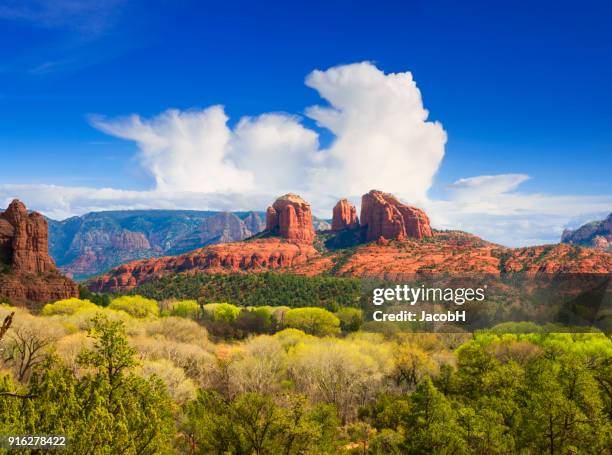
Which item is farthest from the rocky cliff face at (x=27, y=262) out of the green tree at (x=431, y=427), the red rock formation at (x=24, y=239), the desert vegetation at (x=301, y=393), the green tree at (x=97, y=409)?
the green tree at (x=431, y=427)

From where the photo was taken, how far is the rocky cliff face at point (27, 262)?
109 metres

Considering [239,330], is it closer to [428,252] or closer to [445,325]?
[445,325]

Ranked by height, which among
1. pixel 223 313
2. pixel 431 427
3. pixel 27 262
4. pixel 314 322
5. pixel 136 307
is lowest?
pixel 223 313

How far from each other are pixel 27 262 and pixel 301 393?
103 metres

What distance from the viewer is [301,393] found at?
4784 cm

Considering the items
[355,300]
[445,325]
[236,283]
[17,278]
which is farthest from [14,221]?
[445,325]

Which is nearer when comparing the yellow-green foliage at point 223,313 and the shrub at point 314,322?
the shrub at point 314,322

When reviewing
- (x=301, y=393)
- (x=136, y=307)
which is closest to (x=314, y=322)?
(x=136, y=307)

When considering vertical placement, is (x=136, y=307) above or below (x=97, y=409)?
below

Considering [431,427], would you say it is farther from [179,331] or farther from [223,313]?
[223,313]

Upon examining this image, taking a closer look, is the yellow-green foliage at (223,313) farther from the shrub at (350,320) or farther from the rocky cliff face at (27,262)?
the rocky cliff face at (27,262)

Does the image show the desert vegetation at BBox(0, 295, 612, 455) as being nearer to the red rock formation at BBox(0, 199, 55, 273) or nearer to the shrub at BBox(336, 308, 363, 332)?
the shrub at BBox(336, 308, 363, 332)

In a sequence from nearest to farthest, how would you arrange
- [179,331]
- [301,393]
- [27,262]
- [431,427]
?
[431,427] < [301,393] < [179,331] < [27,262]

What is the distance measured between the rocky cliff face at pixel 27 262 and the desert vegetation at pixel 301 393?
41.5 metres
